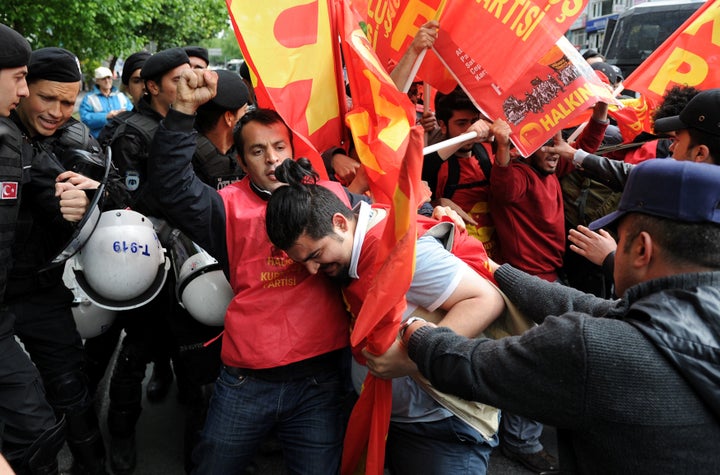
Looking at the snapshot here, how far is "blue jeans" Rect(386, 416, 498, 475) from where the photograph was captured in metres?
2.14

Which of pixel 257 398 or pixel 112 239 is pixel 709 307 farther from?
pixel 112 239

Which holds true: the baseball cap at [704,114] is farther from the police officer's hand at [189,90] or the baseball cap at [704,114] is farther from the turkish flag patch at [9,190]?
the turkish flag patch at [9,190]

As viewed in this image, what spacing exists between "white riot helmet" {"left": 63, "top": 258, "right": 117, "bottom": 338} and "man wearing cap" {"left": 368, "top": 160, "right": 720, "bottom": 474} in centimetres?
211

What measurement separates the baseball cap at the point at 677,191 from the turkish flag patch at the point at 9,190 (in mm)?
2185

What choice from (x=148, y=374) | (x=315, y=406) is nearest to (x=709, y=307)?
(x=315, y=406)

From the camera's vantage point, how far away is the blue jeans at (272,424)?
7.55 ft

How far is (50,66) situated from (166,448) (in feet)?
7.19

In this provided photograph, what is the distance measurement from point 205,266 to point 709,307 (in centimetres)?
198

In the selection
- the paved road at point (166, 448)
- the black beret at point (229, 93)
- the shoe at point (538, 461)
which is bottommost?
the shoe at point (538, 461)

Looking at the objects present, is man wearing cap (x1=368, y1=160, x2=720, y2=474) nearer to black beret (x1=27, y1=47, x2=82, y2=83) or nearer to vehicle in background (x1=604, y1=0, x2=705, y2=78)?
black beret (x1=27, y1=47, x2=82, y2=83)

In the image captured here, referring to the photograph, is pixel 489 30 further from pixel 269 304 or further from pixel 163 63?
pixel 163 63

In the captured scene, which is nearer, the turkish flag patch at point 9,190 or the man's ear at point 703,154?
the turkish flag patch at point 9,190

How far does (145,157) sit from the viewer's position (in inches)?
134

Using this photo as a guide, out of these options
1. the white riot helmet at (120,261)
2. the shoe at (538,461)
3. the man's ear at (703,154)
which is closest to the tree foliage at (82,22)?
the white riot helmet at (120,261)
